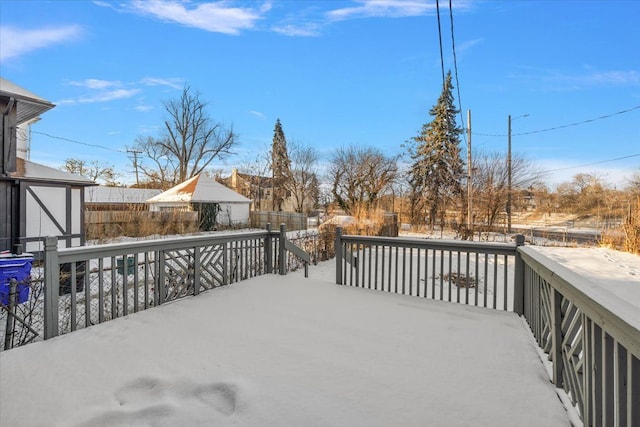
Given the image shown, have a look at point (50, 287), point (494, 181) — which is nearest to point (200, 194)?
point (50, 287)

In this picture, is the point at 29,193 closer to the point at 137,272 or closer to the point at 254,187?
Result: the point at 137,272

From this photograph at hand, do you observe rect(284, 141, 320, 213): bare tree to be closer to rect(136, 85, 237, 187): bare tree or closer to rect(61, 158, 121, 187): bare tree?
rect(136, 85, 237, 187): bare tree

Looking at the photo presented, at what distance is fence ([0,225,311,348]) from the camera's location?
2.94m

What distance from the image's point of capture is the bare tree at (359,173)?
75.2 feet

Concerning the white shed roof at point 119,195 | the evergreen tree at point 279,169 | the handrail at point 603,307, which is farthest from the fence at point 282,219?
the handrail at point 603,307

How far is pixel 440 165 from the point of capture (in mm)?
21250

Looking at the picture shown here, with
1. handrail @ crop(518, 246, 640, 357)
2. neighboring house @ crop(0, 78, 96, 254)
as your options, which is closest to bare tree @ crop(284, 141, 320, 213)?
neighboring house @ crop(0, 78, 96, 254)

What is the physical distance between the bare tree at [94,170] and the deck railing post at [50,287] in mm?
30455

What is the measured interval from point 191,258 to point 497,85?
40.3 ft

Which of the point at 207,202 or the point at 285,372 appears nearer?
the point at 285,372

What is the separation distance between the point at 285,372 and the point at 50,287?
7.73 feet

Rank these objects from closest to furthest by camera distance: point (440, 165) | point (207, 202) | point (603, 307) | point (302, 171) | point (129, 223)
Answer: point (603, 307) < point (129, 223) < point (207, 202) < point (440, 165) < point (302, 171)

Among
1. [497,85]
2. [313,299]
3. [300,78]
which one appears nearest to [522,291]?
[313,299]

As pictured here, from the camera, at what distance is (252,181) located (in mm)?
31938
